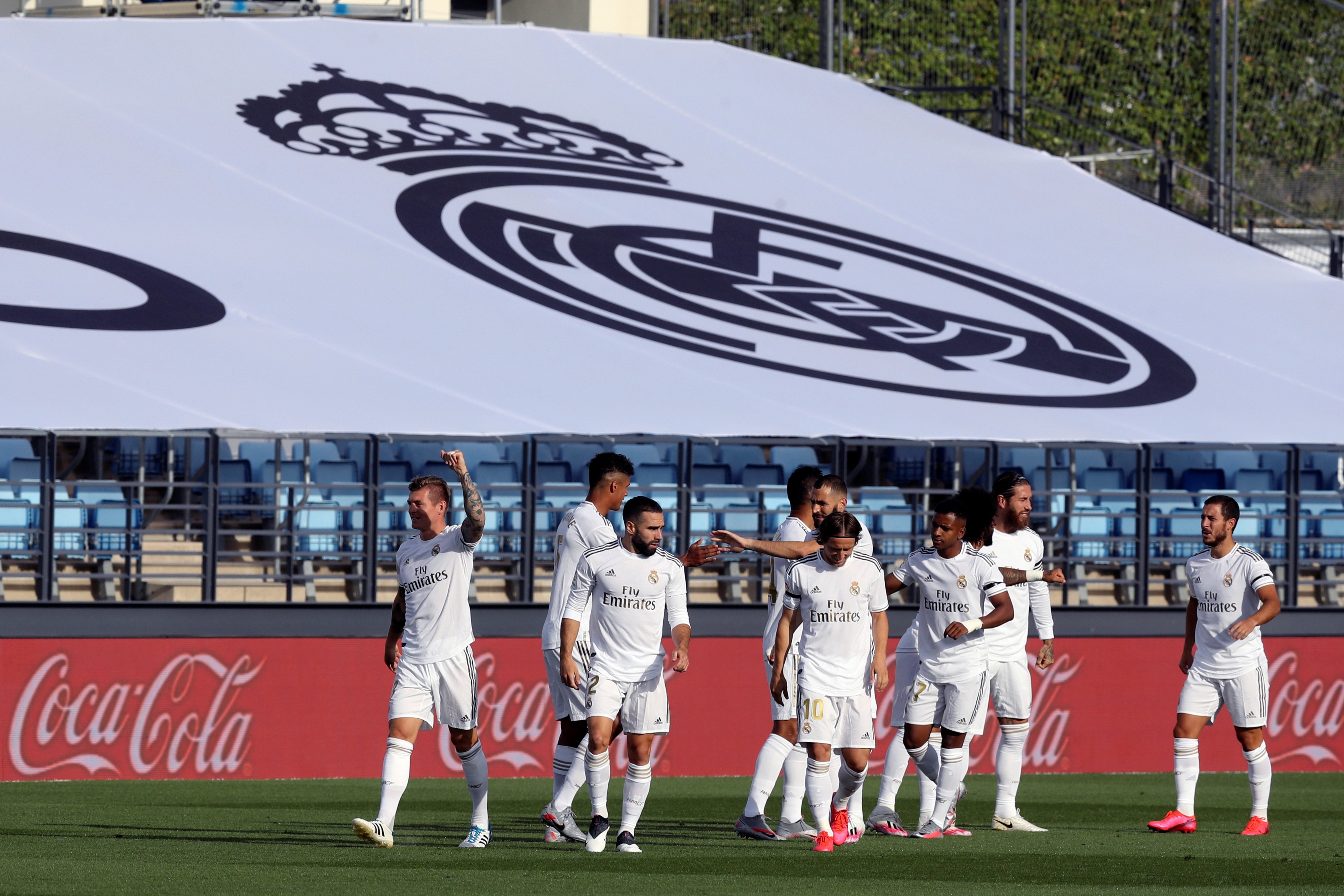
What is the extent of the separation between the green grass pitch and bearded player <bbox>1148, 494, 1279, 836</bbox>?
0.30 metres

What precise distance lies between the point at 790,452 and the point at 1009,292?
3.21 meters

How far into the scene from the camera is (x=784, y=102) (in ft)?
85.7

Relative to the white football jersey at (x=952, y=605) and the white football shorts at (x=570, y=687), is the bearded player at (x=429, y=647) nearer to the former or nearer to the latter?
the white football shorts at (x=570, y=687)

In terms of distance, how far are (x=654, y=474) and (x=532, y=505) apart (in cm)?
276

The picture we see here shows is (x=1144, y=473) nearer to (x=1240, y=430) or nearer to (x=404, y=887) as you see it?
(x=1240, y=430)

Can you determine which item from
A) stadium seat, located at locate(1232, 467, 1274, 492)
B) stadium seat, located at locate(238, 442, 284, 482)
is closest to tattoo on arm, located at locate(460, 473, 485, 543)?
stadium seat, located at locate(238, 442, 284, 482)

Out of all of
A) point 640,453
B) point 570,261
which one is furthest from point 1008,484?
point 570,261

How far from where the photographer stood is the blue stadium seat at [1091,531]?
60.5ft

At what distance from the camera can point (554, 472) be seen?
18703 mm

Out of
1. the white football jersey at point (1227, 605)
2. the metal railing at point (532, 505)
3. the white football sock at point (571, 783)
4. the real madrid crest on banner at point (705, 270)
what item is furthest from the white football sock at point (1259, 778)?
the real madrid crest on banner at point (705, 270)

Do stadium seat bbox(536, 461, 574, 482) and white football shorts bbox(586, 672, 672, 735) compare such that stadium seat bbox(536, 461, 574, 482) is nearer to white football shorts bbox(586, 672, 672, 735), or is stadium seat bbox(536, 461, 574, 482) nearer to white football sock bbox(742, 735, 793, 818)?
white football sock bbox(742, 735, 793, 818)

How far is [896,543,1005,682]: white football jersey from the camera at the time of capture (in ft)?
35.8

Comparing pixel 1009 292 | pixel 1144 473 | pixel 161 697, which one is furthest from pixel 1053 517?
pixel 161 697

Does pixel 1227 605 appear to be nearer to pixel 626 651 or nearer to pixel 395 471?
pixel 626 651
